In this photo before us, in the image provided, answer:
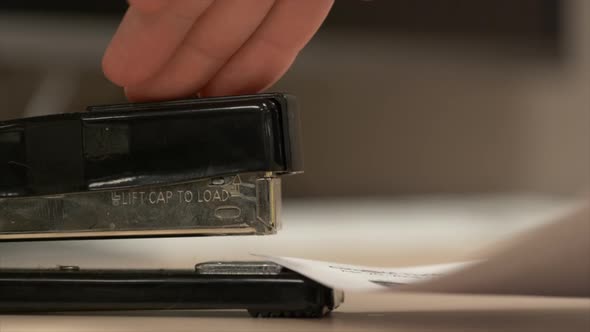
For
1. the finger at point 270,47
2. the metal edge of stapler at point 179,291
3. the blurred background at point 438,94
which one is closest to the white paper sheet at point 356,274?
the metal edge of stapler at point 179,291

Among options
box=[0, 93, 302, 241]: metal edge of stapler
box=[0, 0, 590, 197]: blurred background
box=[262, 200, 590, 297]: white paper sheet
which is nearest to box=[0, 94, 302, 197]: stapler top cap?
box=[0, 93, 302, 241]: metal edge of stapler

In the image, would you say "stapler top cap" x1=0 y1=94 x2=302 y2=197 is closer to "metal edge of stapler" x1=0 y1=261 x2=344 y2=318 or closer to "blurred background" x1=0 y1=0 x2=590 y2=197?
"metal edge of stapler" x1=0 y1=261 x2=344 y2=318

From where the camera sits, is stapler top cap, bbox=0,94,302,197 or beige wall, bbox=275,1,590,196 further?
beige wall, bbox=275,1,590,196

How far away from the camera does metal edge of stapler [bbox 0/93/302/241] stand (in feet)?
1.93

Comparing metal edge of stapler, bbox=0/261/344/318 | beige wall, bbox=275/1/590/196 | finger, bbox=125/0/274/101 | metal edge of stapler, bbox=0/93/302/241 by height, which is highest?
beige wall, bbox=275/1/590/196

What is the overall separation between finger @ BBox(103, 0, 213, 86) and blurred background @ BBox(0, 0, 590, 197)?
2.44m

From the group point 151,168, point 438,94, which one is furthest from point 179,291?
point 438,94

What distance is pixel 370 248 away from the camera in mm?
1607

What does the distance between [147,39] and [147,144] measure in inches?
2.8

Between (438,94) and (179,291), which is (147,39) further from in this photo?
(438,94)

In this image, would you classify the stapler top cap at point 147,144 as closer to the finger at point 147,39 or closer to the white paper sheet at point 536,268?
the finger at point 147,39

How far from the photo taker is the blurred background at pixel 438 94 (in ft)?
10.2

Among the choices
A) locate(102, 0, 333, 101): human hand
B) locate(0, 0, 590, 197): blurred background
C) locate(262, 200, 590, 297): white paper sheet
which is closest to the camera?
locate(262, 200, 590, 297): white paper sheet

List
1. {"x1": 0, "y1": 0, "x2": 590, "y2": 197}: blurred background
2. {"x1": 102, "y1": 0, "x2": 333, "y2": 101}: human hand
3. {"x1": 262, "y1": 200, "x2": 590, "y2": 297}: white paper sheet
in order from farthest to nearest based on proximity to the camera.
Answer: {"x1": 0, "y1": 0, "x2": 590, "y2": 197}: blurred background → {"x1": 102, "y1": 0, "x2": 333, "y2": 101}: human hand → {"x1": 262, "y1": 200, "x2": 590, "y2": 297}: white paper sheet
